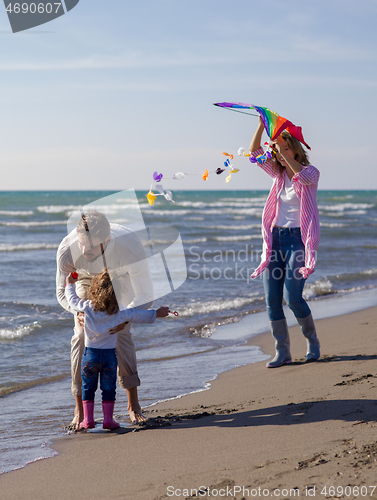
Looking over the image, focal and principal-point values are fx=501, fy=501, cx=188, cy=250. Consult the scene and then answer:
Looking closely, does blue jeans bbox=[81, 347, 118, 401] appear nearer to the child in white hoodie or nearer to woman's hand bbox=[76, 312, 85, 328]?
the child in white hoodie

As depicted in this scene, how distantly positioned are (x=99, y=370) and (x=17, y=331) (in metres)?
3.19

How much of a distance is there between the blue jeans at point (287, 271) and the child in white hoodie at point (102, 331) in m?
1.37

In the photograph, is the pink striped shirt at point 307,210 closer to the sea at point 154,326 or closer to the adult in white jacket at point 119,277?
the sea at point 154,326

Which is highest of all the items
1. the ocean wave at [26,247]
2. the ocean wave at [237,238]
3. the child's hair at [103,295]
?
the child's hair at [103,295]

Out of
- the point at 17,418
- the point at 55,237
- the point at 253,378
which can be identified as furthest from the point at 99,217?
the point at 55,237

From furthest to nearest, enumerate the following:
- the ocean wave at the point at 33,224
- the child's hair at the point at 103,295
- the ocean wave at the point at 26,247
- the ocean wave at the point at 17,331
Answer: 1. the ocean wave at the point at 33,224
2. the ocean wave at the point at 26,247
3. the ocean wave at the point at 17,331
4. the child's hair at the point at 103,295

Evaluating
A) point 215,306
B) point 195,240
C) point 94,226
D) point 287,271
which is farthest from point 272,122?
point 195,240

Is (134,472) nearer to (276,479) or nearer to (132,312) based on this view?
(276,479)

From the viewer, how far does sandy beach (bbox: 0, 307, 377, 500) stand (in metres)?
2.17

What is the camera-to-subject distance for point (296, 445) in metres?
2.55

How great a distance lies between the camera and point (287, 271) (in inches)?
164

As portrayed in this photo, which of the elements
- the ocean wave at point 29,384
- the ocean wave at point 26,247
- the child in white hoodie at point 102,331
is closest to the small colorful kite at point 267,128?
the child in white hoodie at point 102,331

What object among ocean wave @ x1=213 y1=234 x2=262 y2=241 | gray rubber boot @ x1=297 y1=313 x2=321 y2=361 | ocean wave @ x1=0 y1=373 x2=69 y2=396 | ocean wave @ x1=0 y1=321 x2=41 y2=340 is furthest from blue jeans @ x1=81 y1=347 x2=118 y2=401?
ocean wave @ x1=213 y1=234 x2=262 y2=241

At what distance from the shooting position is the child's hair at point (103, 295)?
3.15m
